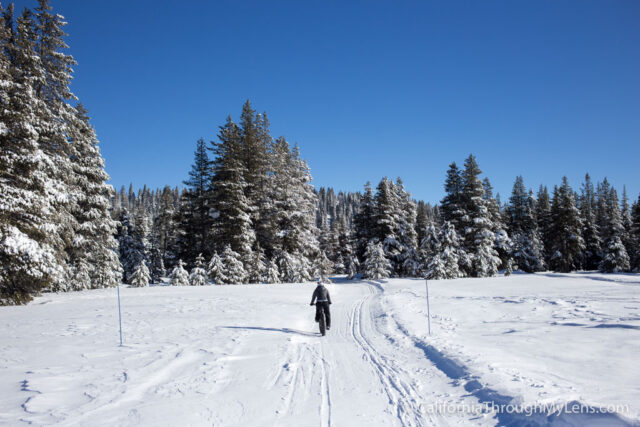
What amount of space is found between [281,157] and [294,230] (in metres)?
7.88

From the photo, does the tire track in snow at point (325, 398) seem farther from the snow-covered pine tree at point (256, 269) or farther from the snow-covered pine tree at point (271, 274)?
A: the snow-covered pine tree at point (256, 269)

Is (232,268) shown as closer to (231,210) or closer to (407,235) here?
(231,210)

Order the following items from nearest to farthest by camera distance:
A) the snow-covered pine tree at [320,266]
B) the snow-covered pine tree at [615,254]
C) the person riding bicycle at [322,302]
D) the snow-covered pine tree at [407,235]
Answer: the person riding bicycle at [322,302]
the snow-covered pine tree at [320,266]
the snow-covered pine tree at [407,235]
the snow-covered pine tree at [615,254]

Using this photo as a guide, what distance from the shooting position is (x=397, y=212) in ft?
140

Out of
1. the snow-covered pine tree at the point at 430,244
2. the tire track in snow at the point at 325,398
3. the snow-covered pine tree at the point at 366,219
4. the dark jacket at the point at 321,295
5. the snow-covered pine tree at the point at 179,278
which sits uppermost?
the snow-covered pine tree at the point at 366,219

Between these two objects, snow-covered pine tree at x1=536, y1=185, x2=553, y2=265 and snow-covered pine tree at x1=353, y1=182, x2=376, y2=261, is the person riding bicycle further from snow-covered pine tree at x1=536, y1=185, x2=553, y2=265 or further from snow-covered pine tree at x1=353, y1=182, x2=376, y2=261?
snow-covered pine tree at x1=536, y1=185, x2=553, y2=265

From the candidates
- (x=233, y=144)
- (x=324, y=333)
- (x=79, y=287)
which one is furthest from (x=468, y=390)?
(x=233, y=144)

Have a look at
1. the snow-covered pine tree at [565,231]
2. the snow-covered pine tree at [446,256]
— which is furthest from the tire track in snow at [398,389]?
the snow-covered pine tree at [565,231]

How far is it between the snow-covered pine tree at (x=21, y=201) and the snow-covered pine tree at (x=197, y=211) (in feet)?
45.0

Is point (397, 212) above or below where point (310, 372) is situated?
above

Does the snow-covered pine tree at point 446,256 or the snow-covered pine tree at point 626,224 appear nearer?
the snow-covered pine tree at point 446,256

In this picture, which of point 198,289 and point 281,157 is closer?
point 198,289

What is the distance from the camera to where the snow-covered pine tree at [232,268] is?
86.1ft

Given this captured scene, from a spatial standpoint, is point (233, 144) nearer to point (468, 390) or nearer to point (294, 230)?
point (294, 230)
